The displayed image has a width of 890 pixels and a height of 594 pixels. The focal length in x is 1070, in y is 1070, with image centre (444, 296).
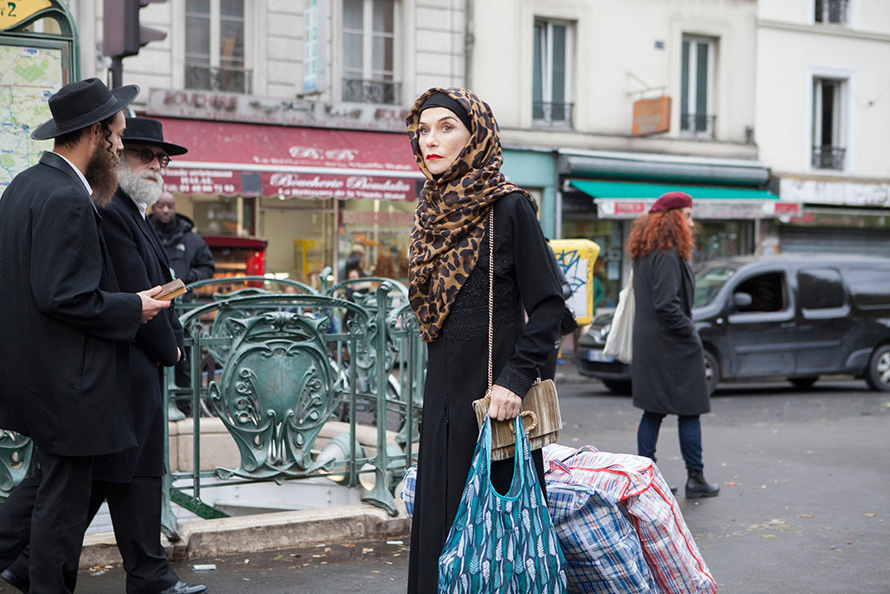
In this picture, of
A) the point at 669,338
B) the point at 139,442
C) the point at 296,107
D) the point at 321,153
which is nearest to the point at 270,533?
the point at 139,442

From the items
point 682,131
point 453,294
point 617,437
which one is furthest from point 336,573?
point 682,131

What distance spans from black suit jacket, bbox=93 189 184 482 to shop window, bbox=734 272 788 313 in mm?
10242

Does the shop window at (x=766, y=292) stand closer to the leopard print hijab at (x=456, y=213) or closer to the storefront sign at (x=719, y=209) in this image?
the storefront sign at (x=719, y=209)

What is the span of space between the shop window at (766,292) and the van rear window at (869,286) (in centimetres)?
109

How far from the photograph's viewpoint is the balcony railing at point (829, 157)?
76.9 ft

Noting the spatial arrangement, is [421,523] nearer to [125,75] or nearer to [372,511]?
[372,511]

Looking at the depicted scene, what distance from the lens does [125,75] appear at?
1675 cm

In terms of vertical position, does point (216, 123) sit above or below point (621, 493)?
above

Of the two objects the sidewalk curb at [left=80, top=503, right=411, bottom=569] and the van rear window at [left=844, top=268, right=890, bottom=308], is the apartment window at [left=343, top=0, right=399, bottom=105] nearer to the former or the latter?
the van rear window at [left=844, top=268, right=890, bottom=308]

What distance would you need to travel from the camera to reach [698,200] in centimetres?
2039

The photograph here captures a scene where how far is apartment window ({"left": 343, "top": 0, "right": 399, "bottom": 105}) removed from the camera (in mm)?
18484

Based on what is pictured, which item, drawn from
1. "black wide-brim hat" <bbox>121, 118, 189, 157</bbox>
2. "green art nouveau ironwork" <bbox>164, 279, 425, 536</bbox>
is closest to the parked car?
"green art nouveau ironwork" <bbox>164, 279, 425, 536</bbox>

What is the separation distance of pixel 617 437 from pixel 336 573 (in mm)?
4829

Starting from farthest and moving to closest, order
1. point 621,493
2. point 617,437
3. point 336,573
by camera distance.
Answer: point 617,437
point 336,573
point 621,493
